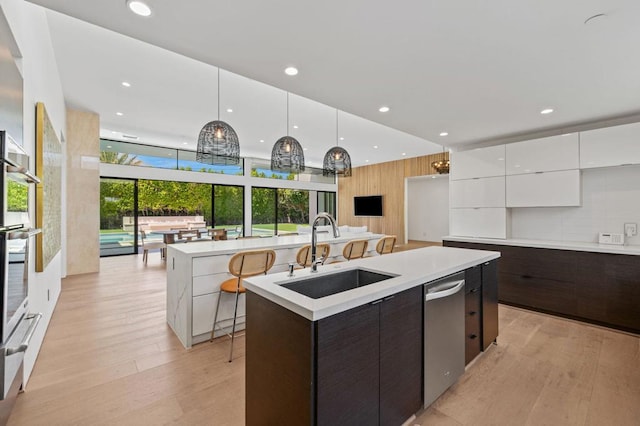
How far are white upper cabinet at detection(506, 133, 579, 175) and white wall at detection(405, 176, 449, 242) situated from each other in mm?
5305

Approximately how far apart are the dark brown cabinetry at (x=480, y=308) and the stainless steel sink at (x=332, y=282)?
78 cm

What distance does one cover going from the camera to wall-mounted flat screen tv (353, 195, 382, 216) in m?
10.1

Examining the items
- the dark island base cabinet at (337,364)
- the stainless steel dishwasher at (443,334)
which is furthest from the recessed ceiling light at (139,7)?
the stainless steel dishwasher at (443,334)

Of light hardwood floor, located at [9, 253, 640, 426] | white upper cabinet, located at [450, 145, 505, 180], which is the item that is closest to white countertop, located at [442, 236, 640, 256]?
light hardwood floor, located at [9, 253, 640, 426]

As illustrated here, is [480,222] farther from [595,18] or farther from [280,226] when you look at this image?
[280,226]

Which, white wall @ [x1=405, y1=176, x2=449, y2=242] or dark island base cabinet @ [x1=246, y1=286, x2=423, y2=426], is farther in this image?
white wall @ [x1=405, y1=176, x2=449, y2=242]

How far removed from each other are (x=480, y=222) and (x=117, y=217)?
8.25 metres

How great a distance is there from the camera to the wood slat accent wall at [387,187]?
893cm

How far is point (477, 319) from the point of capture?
7.66 ft

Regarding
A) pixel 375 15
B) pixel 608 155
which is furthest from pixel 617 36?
pixel 608 155

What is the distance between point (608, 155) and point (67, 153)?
8064mm

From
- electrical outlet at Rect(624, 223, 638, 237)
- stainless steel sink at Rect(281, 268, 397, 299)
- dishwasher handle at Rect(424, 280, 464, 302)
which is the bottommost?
dishwasher handle at Rect(424, 280, 464, 302)

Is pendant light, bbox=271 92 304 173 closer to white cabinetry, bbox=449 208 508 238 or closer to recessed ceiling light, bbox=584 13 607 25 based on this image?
white cabinetry, bbox=449 208 508 238

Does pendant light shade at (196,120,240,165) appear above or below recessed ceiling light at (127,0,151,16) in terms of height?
below
